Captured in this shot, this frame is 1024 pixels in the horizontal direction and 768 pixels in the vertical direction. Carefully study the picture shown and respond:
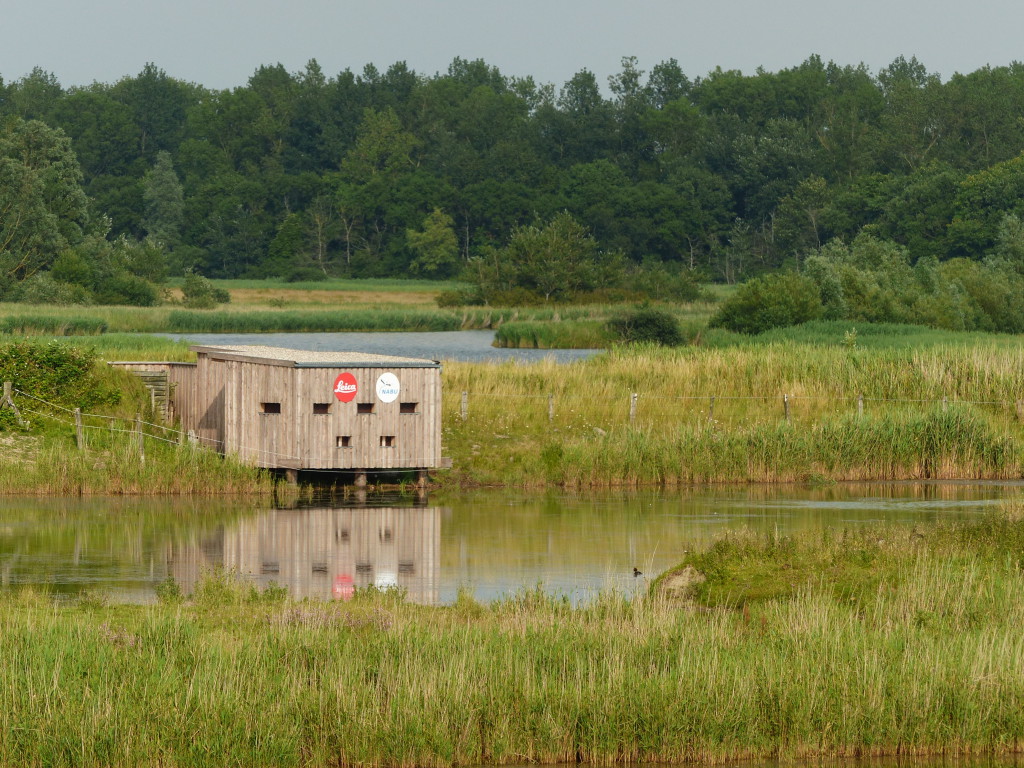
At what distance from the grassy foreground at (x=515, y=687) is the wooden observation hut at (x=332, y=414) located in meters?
14.2

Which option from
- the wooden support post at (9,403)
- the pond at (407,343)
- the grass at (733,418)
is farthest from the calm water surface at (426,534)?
the pond at (407,343)

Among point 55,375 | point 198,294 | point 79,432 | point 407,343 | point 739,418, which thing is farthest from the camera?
point 198,294

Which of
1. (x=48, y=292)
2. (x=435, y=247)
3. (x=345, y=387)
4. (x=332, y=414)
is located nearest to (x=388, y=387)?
(x=345, y=387)

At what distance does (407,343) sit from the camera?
80.6 meters

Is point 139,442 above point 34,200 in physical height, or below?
below

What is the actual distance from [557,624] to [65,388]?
818 inches

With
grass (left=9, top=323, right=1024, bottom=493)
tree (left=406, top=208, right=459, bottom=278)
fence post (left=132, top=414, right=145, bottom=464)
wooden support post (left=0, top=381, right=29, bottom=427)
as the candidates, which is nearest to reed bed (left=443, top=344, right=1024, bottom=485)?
grass (left=9, top=323, right=1024, bottom=493)

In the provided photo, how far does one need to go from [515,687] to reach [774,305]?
54.2 meters

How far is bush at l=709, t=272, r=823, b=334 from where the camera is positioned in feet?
218

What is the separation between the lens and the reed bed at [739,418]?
3456 centimetres

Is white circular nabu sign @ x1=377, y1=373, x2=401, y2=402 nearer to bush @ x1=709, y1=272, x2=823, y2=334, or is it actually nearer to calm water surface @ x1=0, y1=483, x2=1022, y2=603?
calm water surface @ x1=0, y1=483, x2=1022, y2=603

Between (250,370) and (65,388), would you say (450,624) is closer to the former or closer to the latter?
(250,370)

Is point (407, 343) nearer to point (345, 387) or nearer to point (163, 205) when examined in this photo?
point (345, 387)

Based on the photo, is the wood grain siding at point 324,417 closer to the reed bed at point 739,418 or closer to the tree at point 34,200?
the reed bed at point 739,418
